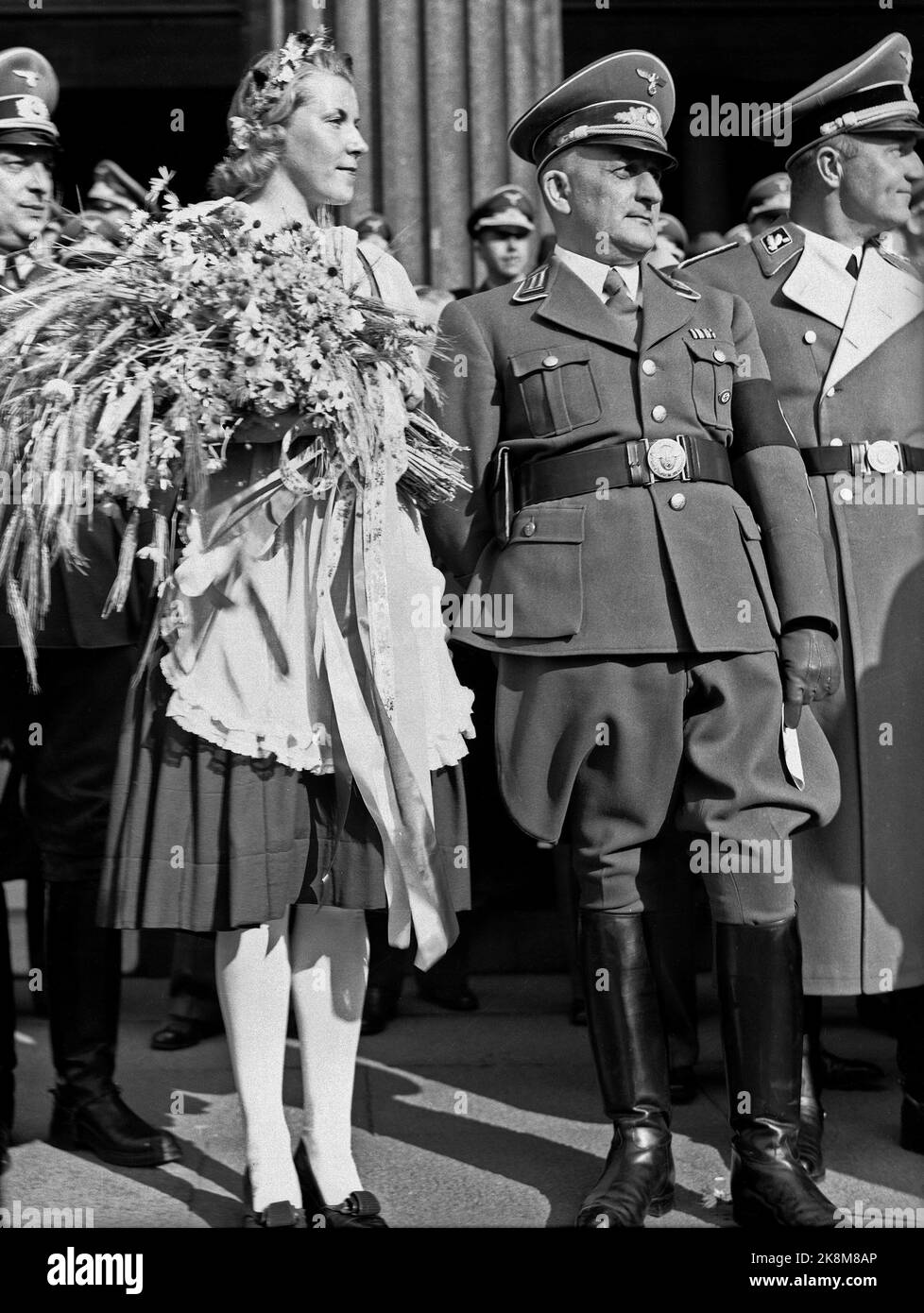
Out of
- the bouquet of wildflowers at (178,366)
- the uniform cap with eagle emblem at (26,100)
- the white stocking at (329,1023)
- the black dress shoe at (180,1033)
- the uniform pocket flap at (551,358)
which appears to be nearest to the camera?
the bouquet of wildflowers at (178,366)

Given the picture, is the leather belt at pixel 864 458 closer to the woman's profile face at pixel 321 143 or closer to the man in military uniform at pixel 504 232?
the woman's profile face at pixel 321 143

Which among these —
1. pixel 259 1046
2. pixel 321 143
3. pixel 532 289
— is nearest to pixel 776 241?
pixel 532 289

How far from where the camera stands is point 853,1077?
13.0 ft

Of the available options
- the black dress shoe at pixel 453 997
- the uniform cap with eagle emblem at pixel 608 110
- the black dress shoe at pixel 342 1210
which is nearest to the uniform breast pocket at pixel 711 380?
the uniform cap with eagle emblem at pixel 608 110

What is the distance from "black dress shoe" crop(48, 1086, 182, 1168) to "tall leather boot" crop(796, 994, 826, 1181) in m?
1.23

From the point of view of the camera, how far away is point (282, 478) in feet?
9.93

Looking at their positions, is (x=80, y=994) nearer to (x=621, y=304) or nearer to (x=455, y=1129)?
(x=455, y=1129)

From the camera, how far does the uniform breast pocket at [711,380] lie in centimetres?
324

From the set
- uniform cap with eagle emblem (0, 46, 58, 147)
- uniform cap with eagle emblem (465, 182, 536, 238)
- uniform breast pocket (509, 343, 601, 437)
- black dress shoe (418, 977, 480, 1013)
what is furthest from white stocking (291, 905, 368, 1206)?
uniform cap with eagle emblem (465, 182, 536, 238)

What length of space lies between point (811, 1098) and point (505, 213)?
116 inches

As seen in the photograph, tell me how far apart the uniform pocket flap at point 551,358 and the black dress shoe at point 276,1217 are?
60.2 inches

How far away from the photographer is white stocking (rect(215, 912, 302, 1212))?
3.04 meters

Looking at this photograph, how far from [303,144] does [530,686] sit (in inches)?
42.0

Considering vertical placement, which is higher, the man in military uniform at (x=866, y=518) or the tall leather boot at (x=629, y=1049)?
the man in military uniform at (x=866, y=518)
